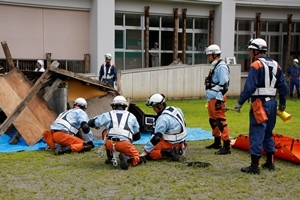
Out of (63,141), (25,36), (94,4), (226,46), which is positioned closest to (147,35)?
(94,4)

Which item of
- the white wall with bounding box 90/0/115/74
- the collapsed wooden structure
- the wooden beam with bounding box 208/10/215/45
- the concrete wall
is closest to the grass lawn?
the collapsed wooden structure

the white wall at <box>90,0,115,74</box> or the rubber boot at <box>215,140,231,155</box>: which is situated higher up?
the white wall at <box>90,0,115,74</box>

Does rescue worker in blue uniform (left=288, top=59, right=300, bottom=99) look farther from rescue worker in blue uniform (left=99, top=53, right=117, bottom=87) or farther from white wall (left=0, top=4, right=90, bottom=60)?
rescue worker in blue uniform (left=99, top=53, right=117, bottom=87)

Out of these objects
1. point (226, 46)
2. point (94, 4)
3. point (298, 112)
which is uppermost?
point (94, 4)

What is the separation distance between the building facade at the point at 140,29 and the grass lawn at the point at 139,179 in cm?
1147

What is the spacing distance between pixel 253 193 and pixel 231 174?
37.2 inches

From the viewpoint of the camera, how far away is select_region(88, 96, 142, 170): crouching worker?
655 cm

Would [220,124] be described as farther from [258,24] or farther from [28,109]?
[258,24]

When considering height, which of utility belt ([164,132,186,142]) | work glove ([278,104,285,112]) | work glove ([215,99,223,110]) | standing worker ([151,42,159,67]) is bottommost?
utility belt ([164,132,186,142])

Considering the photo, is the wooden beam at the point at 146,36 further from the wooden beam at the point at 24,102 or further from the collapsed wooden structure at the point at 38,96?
the wooden beam at the point at 24,102

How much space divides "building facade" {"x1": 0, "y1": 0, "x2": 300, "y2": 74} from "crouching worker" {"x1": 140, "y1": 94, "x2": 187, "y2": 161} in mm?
12389

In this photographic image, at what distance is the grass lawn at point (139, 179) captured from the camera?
17.3ft

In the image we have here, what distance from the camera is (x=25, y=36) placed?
17969mm

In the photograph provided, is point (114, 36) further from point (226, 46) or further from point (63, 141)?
point (63, 141)
